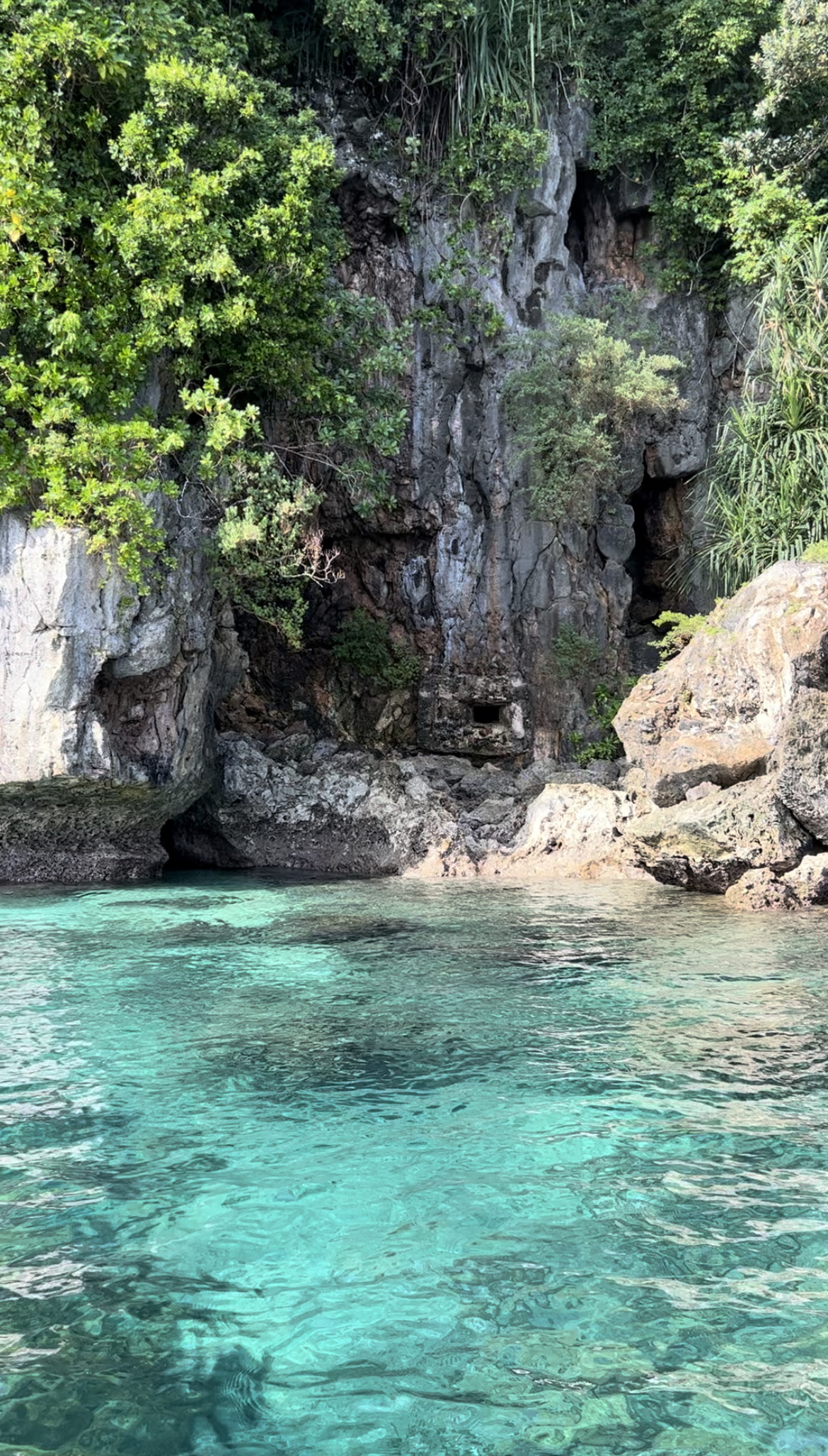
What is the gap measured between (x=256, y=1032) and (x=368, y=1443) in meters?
3.15

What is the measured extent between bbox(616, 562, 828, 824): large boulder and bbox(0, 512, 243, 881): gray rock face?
15.5ft

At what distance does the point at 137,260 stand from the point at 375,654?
24.5 ft

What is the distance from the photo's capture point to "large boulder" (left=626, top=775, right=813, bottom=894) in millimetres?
9180

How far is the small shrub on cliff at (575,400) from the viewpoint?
50.5 ft

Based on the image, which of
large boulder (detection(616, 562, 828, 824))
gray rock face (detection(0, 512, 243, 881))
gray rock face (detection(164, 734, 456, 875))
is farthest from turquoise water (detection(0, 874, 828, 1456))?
A: gray rock face (detection(164, 734, 456, 875))

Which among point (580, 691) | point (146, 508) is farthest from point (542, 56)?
point (146, 508)

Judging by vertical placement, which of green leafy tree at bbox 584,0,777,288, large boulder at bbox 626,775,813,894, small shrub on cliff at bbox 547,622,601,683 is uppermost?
green leafy tree at bbox 584,0,777,288

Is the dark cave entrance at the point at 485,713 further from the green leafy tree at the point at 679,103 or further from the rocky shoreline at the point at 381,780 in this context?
the green leafy tree at the point at 679,103

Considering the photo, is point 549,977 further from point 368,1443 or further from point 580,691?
point 580,691

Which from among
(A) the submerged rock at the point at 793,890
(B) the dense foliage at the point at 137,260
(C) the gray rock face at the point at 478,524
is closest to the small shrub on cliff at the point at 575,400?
(C) the gray rock face at the point at 478,524

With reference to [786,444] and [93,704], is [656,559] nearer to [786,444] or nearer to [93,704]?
[786,444]

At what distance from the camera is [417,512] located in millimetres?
16969

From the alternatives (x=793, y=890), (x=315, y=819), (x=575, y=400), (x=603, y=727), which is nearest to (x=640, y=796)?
(x=793, y=890)

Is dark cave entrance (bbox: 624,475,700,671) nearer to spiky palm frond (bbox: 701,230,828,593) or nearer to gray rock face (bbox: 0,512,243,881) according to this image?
spiky palm frond (bbox: 701,230,828,593)
